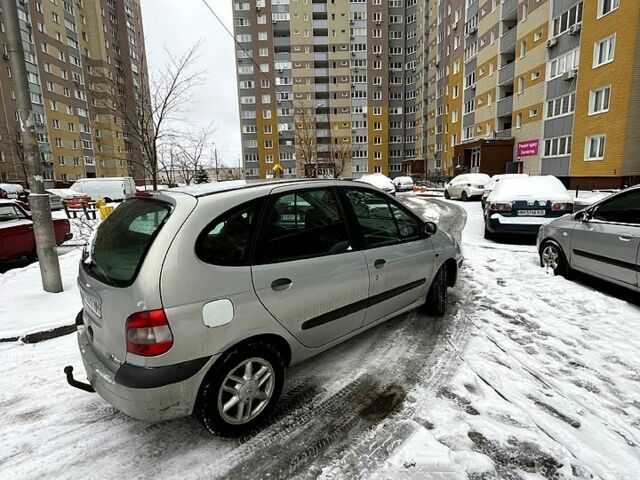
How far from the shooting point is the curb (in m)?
3.95

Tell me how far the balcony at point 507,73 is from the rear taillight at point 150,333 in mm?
35383

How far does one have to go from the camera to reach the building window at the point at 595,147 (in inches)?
807

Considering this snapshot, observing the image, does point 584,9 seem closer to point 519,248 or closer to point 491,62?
point 491,62

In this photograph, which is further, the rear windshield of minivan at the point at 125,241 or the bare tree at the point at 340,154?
the bare tree at the point at 340,154

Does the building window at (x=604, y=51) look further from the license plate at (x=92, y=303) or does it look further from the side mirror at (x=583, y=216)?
the license plate at (x=92, y=303)

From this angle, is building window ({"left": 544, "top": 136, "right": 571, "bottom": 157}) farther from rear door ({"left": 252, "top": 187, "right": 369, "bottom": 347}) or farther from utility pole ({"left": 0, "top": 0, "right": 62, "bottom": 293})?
utility pole ({"left": 0, "top": 0, "right": 62, "bottom": 293})

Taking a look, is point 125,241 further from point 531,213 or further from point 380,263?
point 531,213

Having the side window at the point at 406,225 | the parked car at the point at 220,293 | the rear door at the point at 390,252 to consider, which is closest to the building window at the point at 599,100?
the side window at the point at 406,225

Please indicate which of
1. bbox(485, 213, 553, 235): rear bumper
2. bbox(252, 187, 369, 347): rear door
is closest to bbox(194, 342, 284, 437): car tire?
bbox(252, 187, 369, 347): rear door

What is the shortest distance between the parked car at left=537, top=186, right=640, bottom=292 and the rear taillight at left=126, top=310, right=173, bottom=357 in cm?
Answer: 510

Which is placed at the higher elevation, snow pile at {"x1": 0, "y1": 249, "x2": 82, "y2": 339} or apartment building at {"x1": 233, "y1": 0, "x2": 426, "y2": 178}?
apartment building at {"x1": 233, "y1": 0, "x2": 426, "y2": 178}

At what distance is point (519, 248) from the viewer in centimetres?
817

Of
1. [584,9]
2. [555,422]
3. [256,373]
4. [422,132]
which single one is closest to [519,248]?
[555,422]

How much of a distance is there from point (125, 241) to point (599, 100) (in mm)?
26520
